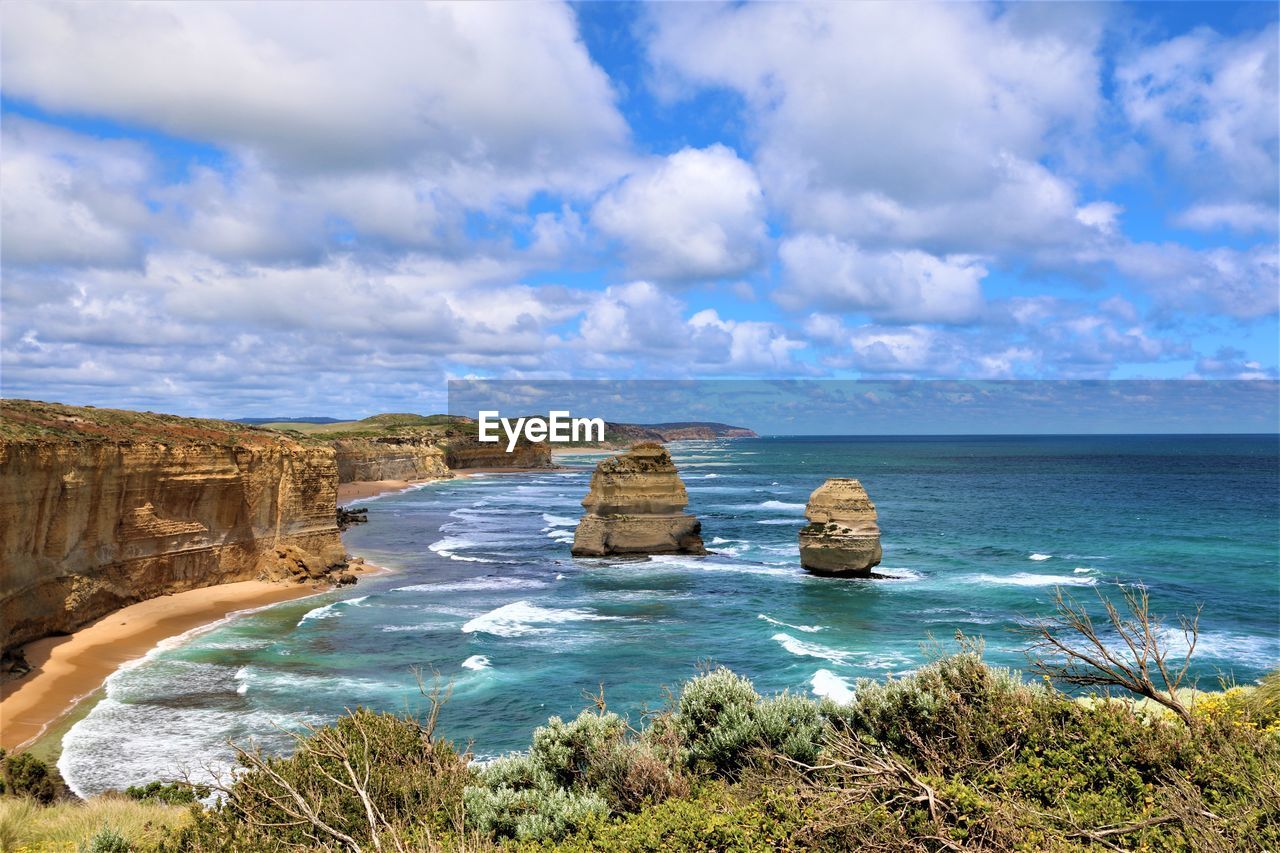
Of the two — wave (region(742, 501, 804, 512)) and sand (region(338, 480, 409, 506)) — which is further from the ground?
wave (region(742, 501, 804, 512))

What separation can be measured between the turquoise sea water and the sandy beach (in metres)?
0.97

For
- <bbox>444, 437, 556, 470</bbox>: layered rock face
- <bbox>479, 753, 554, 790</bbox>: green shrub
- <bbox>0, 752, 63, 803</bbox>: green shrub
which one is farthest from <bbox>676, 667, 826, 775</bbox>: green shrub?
<bbox>444, 437, 556, 470</bbox>: layered rock face

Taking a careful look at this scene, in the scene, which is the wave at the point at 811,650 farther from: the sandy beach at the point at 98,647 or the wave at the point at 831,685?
the sandy beach at the point at 98,647

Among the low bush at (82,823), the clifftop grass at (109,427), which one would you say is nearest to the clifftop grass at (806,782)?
the low bush at (82,823)

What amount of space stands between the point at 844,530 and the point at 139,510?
2966cm

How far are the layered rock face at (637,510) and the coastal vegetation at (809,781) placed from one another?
3225 cm

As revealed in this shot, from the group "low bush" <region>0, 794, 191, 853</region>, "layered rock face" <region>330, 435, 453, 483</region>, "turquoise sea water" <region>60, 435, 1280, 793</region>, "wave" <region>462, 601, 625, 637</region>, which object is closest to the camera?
"low bush" <region>0, 794, 191, 853</region>

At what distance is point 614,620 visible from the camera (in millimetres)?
32000

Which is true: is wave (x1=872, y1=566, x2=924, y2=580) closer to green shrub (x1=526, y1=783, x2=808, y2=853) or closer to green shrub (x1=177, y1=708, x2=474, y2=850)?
green shrub (x1=177, y1=708, x2=474, y2=850)

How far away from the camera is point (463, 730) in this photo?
20000 mm

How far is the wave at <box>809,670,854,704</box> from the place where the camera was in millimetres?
22203

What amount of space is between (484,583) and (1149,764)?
3414 cm

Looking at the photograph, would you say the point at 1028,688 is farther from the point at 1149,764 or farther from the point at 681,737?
the point at 681,737

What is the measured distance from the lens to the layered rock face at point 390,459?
102 meters
